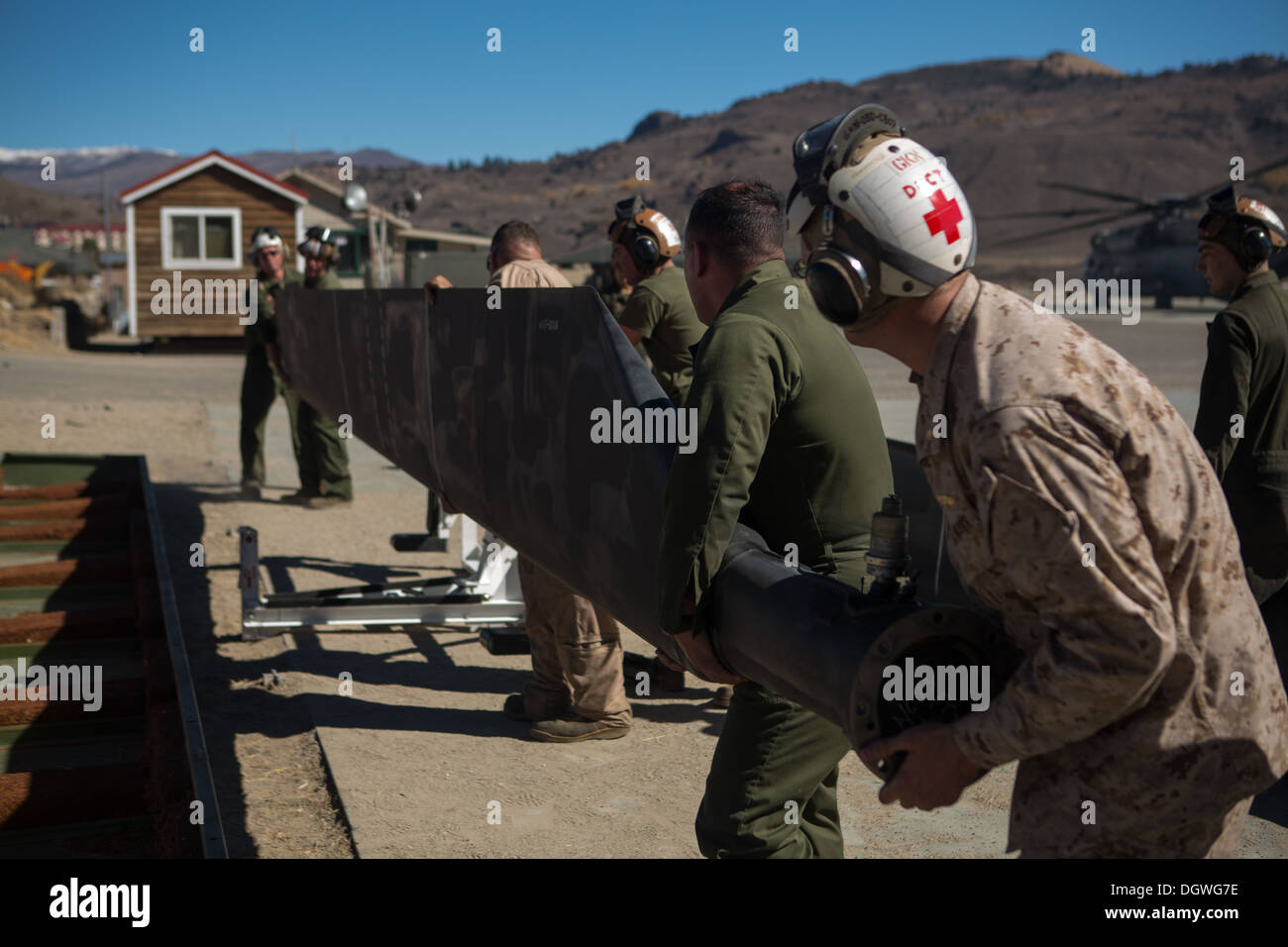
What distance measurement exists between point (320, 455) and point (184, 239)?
20.3 meters

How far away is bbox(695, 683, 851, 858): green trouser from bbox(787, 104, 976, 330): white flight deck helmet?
52.9 inches

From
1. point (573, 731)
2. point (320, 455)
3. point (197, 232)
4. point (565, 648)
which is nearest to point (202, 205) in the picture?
point (197, 232)

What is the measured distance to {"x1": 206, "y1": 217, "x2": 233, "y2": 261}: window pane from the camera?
29281mm

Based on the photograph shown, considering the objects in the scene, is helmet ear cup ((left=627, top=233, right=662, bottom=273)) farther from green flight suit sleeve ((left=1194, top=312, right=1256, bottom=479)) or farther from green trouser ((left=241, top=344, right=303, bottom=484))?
green trouser ((left=241, top=344, right=303, bottom=484))

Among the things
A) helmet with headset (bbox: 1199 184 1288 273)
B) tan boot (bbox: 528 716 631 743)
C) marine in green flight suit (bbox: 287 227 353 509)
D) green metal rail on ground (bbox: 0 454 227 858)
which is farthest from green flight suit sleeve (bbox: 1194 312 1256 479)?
marine in green flight suit (bbox: 287 227 353 509)

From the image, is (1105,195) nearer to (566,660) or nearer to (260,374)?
(260,374)

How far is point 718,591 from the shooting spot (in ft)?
9.62

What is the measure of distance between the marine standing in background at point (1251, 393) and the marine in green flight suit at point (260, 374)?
818cm

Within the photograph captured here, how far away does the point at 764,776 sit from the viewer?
10.8 ft

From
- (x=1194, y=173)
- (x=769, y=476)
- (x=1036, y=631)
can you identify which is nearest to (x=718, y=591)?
(x=769, y=476)

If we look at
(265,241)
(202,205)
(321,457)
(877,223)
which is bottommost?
(321,457)

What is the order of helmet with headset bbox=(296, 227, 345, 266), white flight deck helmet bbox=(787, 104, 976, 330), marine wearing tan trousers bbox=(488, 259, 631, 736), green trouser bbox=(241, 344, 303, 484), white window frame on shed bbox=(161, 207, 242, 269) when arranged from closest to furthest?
white flight deck helmet bbox=(787, 104, 976, 330)
marine wearing tan trousers bbox=(488, 259, 631, 736)
helmet with headset bbox=(296, 227, 345, 266)
green trouser bbox=(241, 344, 303, 484)
white window frame on shed bbox=(161, 207, 242, 269)
